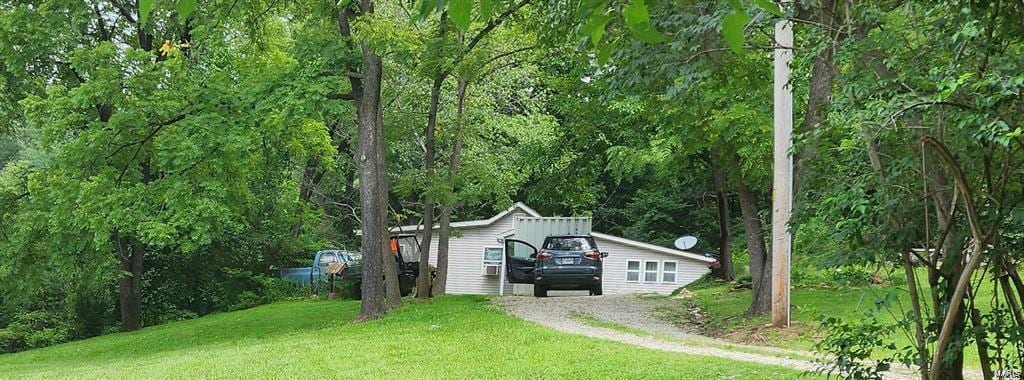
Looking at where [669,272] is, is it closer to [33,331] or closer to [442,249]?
[442,249]

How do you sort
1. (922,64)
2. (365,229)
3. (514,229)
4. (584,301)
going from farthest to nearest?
(514,229) < (584,301) < (365,229) < (922,64)

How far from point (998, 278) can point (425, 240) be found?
47.6ft

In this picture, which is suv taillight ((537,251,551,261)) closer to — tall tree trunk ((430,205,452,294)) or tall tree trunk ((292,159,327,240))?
tall tree trunk ((430,205,452,294))

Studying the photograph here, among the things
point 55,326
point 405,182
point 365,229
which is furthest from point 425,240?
point 55,326

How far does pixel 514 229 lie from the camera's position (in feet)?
91.7

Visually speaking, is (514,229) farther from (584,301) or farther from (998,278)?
(998,278)

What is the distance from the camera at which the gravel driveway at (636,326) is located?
30.0ft

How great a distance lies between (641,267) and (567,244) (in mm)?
9254

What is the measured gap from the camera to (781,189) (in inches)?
422

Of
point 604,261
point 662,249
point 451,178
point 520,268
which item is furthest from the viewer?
point 604,261

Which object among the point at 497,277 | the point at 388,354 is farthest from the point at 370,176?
the point at 497,277

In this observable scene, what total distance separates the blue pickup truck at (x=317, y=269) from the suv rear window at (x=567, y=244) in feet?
29.1

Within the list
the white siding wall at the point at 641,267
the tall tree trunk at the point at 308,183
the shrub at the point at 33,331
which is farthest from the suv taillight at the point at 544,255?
the shrub at the point at 33,331

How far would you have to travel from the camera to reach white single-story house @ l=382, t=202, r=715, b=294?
87.8ft
